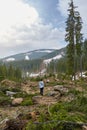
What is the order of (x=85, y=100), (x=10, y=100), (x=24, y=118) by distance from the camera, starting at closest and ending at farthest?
1. (x=24, y=118)
2. (x=85, y=100)
3. (x=10, y=100)

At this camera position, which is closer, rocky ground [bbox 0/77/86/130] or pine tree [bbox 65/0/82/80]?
rocky ground [bbox 0/77/86/130]

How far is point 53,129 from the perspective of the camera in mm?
11031

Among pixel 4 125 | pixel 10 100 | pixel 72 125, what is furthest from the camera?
pixel 10 100

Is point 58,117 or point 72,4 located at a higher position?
point 72,4

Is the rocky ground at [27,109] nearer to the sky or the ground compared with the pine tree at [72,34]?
nearer to the ground

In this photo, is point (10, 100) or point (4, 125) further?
point (10, 100)

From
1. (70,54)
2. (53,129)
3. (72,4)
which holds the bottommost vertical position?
(53,129)

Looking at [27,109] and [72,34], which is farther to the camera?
[72,34]

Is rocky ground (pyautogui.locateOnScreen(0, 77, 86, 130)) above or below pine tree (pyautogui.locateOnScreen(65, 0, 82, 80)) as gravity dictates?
below

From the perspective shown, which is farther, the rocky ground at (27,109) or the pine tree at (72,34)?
the pine tree at (72,34)

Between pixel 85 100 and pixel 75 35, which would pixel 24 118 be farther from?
pixel 75 35

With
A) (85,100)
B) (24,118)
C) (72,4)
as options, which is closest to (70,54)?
(72,4)

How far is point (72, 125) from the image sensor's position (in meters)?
10.9

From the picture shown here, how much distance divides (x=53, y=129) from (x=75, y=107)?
141 inches
